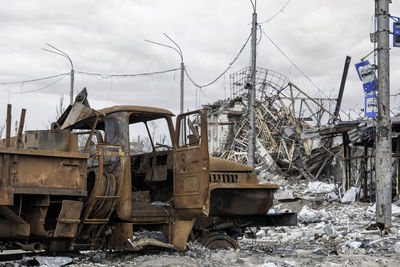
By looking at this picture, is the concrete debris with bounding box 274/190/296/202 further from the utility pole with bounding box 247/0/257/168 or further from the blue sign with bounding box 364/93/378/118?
the blue sign with bounding box 364/93/378/118

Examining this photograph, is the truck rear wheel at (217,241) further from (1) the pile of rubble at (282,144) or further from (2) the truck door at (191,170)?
(1) the pile of rubble at (282,144)

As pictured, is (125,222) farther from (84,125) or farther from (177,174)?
(84,125)

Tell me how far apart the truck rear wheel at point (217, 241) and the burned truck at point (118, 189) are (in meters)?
0.02

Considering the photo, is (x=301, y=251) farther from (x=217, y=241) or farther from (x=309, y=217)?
(x=309, y=217)

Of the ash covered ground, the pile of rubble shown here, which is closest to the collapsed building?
the pile of rubble

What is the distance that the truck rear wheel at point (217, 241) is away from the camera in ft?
31.8

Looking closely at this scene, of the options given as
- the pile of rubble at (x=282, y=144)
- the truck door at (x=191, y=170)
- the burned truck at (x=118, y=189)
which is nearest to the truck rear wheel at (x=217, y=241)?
the burned truck at (x=118, y=189)

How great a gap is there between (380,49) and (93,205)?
7283 mm

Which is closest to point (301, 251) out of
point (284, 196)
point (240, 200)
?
point (240, 200)

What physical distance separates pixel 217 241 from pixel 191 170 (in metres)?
1.66

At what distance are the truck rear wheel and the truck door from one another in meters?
0.87

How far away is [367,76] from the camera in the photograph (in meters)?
12.2

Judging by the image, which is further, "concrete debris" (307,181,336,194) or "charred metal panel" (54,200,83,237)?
"concrete debris" (307,181,336,194)

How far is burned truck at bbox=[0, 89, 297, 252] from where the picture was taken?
25.2 ft
